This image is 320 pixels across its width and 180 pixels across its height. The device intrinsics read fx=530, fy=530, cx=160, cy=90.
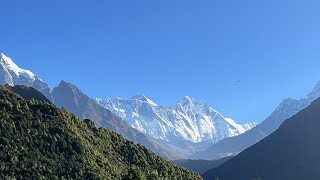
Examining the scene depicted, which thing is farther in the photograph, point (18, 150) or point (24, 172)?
point (18, 150)

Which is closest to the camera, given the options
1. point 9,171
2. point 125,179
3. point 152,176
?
point 125,179

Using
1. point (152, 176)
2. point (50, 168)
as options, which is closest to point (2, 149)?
point (50, 168)

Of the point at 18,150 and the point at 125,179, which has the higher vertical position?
the point at 18,150

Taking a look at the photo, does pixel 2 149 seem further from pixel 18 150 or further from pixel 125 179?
pixel 125 179

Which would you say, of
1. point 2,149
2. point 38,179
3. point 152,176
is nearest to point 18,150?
point 2,149

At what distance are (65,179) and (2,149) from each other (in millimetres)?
26462

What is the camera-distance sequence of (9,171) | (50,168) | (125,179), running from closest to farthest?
(125,179)
(9,171)
(50,168)

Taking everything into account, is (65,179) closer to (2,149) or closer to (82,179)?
(82,179)

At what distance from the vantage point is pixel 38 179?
186m

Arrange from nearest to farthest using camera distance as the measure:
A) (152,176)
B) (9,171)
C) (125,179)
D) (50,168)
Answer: (125,179) < (152,176) < (9,171) < (50,168)

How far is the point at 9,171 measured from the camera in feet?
606

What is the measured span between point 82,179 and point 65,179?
7.09 metres

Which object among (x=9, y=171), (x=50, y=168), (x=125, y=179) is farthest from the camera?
(x=50, y=168)

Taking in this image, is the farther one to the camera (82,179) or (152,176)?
(82,179)
